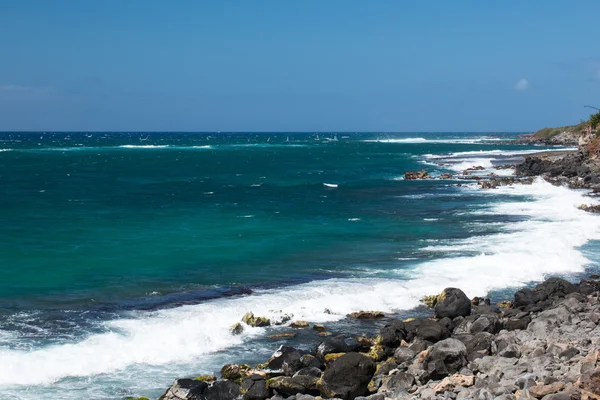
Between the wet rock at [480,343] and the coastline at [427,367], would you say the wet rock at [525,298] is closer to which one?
the coastline at [427,367]

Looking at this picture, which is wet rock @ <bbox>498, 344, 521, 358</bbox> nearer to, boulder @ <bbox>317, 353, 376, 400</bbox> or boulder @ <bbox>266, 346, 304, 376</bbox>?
boulder @ <bbox>317, 353, 376, 400</bbox>

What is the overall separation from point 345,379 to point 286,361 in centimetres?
204

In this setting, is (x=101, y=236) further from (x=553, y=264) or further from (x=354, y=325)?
(x=553, y=264)

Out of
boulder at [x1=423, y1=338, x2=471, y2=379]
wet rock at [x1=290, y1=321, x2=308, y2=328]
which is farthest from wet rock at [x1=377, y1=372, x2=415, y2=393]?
wet rock at [x1=290, y1=321, x2=308, y2=328]

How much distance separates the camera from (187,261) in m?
31.1

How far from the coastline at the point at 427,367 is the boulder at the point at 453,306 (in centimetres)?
107

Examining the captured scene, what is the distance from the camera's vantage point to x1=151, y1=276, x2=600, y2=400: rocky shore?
43.6 feet

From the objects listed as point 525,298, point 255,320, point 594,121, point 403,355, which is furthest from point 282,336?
point 594,121

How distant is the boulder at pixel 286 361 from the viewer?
651 inches

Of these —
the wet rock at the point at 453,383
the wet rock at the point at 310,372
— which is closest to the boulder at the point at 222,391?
the wet rock at the point at 310,372

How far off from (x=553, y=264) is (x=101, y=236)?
23779 millimetres

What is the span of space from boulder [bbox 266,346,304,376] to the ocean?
1.68m

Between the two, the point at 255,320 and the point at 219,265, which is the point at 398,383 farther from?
the point at 219,265

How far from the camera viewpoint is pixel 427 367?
15.5m
